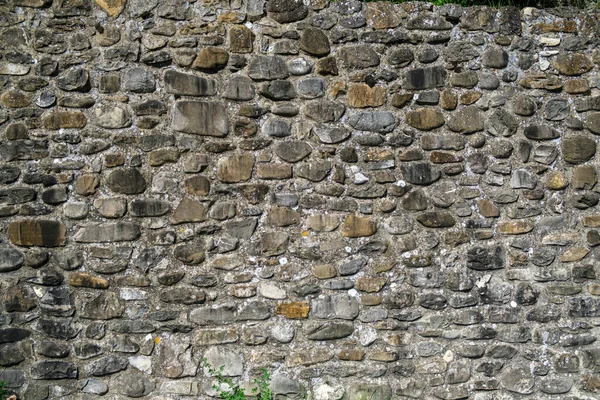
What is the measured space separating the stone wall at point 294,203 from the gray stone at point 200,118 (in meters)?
0.01

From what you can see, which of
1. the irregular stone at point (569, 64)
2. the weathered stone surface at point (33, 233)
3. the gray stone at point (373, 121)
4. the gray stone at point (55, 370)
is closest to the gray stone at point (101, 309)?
the gray stone at point (55, 370)

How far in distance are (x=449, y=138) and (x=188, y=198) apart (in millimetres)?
1725

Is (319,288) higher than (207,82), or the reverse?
(207,82)


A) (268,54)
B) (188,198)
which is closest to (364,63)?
(268,54)

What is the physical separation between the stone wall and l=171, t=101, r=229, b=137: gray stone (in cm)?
1

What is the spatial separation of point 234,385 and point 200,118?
5.51ft

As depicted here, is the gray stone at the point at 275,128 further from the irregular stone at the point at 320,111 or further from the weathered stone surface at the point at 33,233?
the weathered stone surface at the point at 33,233

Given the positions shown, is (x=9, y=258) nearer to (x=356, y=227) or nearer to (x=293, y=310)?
→ (x=293, y=310)

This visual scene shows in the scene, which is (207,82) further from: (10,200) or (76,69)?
(10,200)

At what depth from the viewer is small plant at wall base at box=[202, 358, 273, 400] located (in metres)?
3.96

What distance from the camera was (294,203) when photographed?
4.07 m

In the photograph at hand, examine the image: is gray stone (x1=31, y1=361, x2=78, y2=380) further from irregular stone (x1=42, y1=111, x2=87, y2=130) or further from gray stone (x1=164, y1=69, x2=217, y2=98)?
gray stone (x1=164, y1=69, x2=217, y2=98)

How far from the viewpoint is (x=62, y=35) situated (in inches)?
158

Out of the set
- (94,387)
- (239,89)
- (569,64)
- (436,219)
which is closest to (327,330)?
(436,219)
